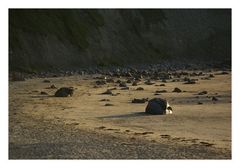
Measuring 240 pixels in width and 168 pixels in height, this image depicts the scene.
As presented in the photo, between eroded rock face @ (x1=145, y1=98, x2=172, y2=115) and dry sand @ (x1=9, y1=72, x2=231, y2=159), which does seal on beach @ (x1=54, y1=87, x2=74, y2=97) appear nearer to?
dry sand @ (x1=9, y1=72, x2=231, y2=159)

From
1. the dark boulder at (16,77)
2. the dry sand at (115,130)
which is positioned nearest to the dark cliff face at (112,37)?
the dark boulder at (16,77)

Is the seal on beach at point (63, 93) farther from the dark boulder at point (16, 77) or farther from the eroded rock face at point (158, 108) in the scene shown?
the dark boulder at point (16, 77)

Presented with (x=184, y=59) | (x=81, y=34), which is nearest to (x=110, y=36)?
(x=81, y=34)

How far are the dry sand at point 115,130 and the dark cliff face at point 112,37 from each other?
34.5m

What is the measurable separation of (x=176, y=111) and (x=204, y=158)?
33.6 ft

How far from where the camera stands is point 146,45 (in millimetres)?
89812

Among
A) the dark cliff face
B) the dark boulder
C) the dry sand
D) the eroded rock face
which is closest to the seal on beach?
the dry sand

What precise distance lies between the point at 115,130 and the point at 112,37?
64.6 m

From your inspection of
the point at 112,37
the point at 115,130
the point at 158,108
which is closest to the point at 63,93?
the point at 158,108

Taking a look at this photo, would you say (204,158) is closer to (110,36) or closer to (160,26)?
(110,36)

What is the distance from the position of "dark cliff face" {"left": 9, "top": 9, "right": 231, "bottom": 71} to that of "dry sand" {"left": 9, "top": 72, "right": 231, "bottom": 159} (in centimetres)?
3454

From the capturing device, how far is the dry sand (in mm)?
14906

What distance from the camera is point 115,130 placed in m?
19.0

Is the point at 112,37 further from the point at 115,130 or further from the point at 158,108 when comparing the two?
the point at 115,130
